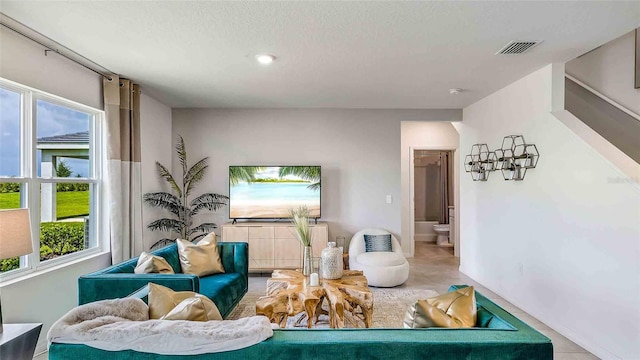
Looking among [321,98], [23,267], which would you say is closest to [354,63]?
[321,98]

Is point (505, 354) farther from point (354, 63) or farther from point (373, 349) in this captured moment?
point (354, 63)

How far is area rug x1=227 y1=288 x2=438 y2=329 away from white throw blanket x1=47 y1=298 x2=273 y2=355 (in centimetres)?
194

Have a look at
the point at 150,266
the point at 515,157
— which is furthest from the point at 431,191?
the point at 150,266

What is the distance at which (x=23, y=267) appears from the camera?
2.68m

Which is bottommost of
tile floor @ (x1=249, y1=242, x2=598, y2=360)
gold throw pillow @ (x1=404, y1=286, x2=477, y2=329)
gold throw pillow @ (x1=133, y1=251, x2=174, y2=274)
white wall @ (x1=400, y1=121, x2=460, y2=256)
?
tile floor @ (x1=249, y1=242, x2=598, y2=360)

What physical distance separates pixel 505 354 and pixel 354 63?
264 cm

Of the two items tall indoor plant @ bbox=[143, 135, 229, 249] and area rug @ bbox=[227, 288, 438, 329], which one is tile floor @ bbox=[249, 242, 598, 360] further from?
tall indoor plant @ bbox=[143, 135, 229, 249]

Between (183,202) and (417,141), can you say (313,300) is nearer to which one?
(183,202)

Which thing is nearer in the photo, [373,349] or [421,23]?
[373,349]

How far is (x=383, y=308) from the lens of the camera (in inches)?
145

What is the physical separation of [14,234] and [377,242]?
13.1 ft

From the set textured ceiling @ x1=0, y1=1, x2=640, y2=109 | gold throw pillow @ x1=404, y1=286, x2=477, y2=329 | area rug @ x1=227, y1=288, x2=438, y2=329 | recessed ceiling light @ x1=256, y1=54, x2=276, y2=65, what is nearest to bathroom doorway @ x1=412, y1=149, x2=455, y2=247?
area rug @ x1=227, y1=288, x2=438, y2=329

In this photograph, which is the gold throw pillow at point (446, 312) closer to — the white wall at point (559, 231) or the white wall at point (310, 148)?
the white wall at point (559, 231)

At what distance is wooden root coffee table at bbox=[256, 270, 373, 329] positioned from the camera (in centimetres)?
273
